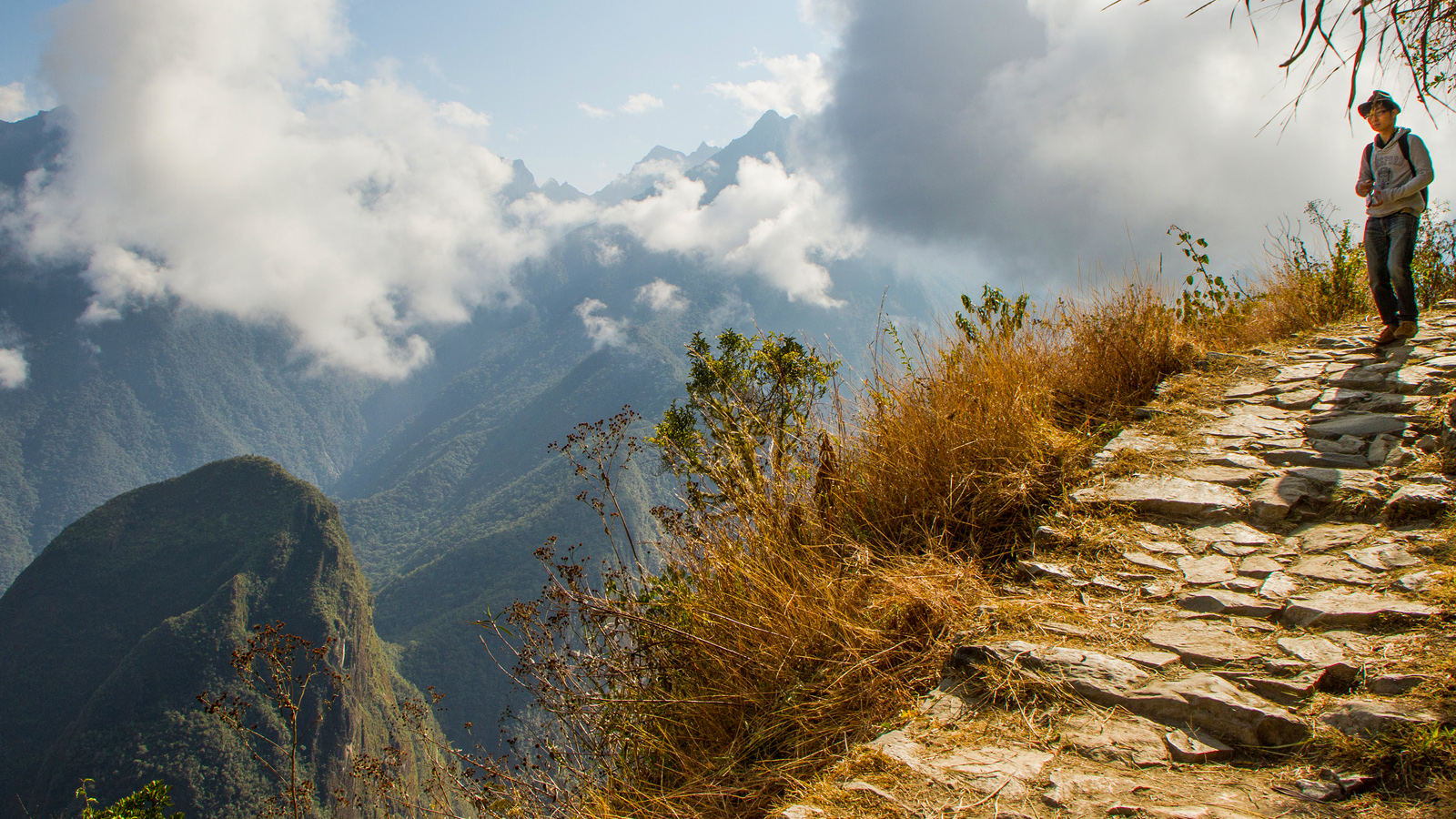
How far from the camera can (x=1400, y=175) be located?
16.9ft

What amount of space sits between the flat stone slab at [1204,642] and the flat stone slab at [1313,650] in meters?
0.08

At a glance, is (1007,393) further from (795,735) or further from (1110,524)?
(795,735)

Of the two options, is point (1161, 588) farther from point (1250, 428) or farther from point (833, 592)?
point (1250, 428)

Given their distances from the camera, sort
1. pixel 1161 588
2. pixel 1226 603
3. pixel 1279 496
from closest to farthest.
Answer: pixel 1226 603
pixel 1161 588
pixel 1279 496

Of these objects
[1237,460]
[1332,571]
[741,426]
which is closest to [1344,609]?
[1332,571]

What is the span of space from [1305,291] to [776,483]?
7207 mm

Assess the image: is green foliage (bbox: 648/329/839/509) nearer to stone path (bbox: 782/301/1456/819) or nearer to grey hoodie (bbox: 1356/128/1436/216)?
stone path (bbox: 782/301/1456/819)

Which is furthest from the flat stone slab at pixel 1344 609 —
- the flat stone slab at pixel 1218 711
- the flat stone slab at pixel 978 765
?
the flat stone slab at pixel 978 765

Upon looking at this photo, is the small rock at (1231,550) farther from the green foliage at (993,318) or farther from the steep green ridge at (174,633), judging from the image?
the steep green ridge at (174,633)

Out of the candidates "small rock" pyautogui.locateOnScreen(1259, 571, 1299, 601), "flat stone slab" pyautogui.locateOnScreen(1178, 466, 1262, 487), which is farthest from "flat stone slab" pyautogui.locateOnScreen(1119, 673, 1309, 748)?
"flat stone slab" pyautogui.locateOnScreen(1178, 466, 1262, 487)

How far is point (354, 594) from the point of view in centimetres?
10194

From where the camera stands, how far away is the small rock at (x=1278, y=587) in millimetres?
2250

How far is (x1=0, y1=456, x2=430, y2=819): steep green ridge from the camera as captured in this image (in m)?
67.4

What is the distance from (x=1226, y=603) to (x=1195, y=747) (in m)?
0.80
